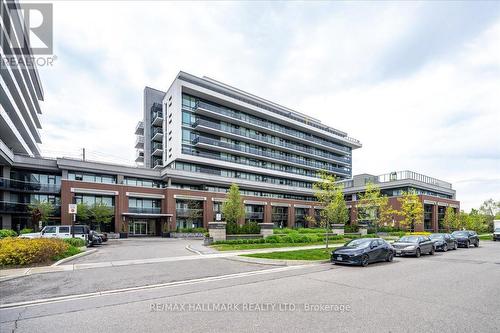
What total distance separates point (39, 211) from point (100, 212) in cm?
650

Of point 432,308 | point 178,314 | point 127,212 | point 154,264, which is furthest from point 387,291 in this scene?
point 127,212

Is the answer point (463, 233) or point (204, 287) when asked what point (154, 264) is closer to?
point (204, 287)

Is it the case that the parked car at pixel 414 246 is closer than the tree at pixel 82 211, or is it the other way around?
the parked car at pixel 414 246

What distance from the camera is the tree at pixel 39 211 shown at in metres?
34.4

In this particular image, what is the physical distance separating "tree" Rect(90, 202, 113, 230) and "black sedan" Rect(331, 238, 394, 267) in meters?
33.1

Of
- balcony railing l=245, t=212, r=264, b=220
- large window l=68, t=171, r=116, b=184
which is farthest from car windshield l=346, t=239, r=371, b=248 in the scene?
balcony railing l=245, t=212, r=264, b=220

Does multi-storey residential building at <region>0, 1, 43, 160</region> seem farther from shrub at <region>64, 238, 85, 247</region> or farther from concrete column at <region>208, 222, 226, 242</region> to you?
concrete column at <region>208, 222, 226, 242</region>

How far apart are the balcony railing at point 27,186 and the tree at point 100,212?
721 cm

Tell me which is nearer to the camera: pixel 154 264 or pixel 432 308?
pixel 432 308

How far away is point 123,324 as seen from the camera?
6180 millimetres

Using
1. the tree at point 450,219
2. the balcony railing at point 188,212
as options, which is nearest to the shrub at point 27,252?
the balcony railing at point 188,212

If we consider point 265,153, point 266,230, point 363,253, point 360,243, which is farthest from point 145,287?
point 265,153

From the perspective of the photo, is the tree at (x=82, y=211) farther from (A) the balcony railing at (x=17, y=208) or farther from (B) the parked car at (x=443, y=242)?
(B) the parked car at (x=443, y=242)

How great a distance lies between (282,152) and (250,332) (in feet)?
217
